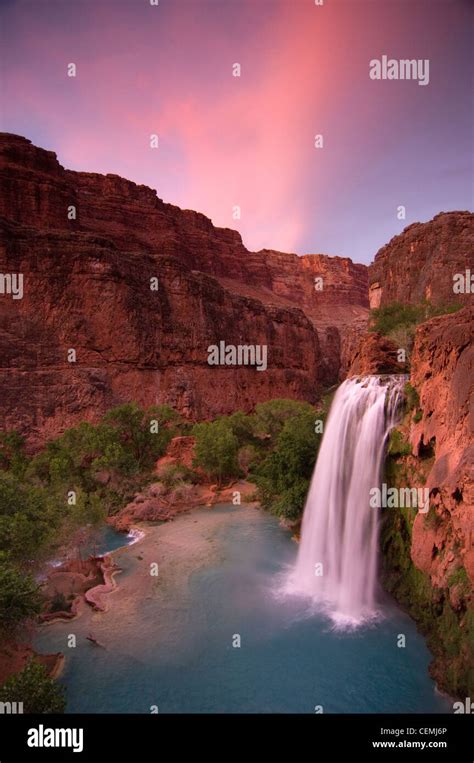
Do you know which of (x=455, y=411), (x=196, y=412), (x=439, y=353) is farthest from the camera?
(x=196, y=412)

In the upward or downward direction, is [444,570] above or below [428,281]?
below

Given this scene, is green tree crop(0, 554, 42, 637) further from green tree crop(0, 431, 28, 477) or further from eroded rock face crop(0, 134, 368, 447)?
eroded rock face crop(0, 134, 368, 447)

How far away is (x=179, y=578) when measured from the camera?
14742 millimetres

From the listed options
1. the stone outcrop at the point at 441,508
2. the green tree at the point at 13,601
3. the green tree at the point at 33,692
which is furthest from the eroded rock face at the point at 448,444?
the green tree at the point at 13,601

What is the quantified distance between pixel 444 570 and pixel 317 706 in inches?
175

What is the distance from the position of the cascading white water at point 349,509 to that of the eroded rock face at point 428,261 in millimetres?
15683

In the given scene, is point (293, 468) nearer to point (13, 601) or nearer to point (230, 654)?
point (230, 654)

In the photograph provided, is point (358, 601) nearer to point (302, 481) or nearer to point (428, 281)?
point (302, 481)

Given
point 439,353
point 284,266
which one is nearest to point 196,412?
point 439,353

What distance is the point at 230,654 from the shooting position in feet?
34.2

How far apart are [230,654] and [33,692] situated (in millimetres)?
5286

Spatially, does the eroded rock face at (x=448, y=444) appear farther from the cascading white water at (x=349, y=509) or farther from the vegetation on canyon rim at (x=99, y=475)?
the vegetation on canyon rim at (x=99, y=475)

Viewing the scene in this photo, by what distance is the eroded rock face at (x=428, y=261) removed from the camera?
26688 mm

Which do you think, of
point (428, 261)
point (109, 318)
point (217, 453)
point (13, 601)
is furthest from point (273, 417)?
point (13, 601)
